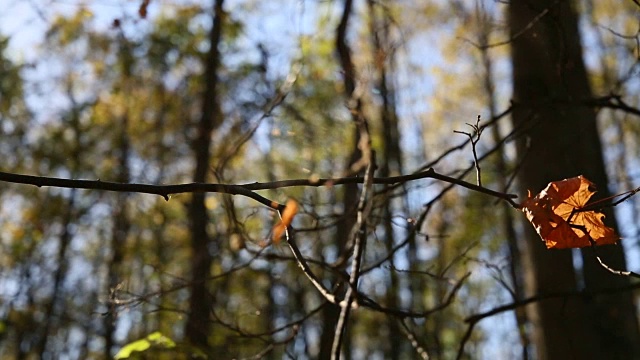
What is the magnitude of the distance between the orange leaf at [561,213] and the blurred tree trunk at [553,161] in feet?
5.64

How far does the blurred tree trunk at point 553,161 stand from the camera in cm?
367

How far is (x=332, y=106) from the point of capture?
11.2m

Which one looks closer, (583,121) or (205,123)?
(583,121)

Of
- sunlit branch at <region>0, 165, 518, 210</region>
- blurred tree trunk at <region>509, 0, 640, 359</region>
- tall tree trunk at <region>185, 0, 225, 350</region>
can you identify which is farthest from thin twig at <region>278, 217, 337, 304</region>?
tall tree trunk at <region>185, 0, 225, 350</region>

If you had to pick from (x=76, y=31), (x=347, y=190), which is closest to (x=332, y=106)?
(x=76, y=31)

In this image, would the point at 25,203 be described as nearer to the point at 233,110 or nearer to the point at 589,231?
the point at 233,110

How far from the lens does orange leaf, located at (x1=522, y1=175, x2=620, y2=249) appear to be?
70.2 inches

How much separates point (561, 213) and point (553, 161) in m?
2.09

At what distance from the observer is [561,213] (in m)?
1.84

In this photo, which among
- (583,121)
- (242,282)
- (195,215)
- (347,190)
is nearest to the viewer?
(583,121)

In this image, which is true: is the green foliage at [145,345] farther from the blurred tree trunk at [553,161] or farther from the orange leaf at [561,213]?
the blurred tree trunk at [553,161]

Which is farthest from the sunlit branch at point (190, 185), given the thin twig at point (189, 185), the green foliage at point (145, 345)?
the green foliage at point (145, 345)

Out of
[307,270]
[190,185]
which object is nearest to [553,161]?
[307,270]

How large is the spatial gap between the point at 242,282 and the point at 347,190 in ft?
27.9
